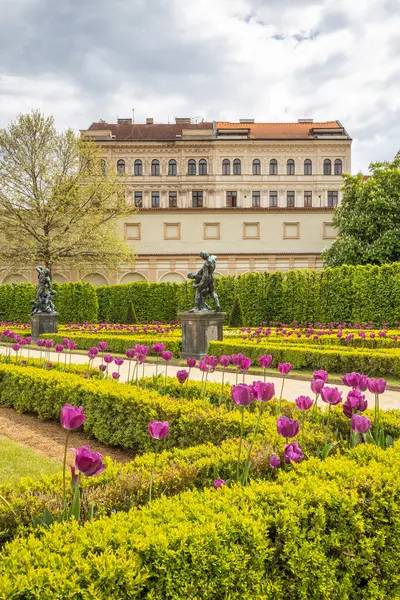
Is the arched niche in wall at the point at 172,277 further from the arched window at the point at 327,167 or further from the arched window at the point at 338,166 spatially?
the arched window at the point at 338,166

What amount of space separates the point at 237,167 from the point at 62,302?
967 inches

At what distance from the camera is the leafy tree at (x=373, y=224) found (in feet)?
88.0

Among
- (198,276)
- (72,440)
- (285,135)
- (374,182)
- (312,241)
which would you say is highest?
(285,135)

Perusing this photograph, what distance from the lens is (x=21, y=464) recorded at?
4535 millimetres

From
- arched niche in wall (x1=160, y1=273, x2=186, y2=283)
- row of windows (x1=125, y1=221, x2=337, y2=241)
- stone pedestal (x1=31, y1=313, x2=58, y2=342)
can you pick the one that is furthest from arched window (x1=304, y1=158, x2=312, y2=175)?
stone pedestal (x1=31, y1=313, x2=58, y2=342)

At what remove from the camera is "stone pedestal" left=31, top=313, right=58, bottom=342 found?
17.4 m

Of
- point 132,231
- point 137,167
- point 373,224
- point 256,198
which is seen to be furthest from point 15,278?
point 373,224

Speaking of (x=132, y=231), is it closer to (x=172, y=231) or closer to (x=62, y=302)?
(x=172, y=231)

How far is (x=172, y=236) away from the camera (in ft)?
119

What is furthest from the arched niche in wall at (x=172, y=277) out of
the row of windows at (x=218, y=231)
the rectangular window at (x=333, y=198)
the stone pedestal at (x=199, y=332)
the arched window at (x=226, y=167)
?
the stone pedestal at (x=199, y=332)

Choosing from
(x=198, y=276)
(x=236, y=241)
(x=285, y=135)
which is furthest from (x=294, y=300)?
(x=285, y=135)

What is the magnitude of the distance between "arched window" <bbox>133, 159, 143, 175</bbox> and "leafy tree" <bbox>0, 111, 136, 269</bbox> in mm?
15329

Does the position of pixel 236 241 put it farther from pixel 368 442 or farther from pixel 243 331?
pixel 368 442

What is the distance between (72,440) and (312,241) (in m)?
32.3
